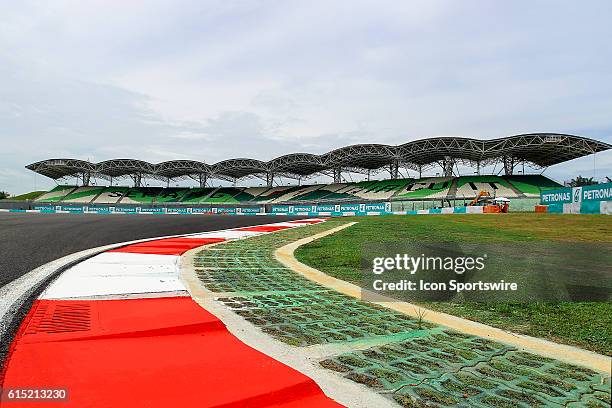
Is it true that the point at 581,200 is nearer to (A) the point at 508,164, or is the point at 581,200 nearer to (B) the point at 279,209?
(A) the point at 508,164

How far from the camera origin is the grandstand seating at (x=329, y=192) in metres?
55.1

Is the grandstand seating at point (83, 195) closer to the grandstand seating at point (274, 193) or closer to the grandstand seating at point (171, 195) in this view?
the grandstand seating at point (171, 195)

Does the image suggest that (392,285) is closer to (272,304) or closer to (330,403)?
Result: (272,304)

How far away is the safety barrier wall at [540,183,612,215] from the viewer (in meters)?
25.0

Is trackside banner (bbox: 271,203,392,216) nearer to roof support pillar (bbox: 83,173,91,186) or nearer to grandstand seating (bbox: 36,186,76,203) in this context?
roof support pillar (bbox: 83,173,91,186)

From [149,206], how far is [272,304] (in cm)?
6202

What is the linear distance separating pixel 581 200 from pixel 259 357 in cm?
3291

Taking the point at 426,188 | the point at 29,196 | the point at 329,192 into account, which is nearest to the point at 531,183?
the point at 426,188

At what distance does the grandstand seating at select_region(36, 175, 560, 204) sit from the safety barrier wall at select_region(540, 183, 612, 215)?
739 inches

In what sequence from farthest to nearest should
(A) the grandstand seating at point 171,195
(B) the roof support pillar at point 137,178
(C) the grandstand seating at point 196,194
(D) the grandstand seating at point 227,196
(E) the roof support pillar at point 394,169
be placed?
1. (B) the roof support pillar at point 137,178
2. (A) the grandstand seating at point 171,195
3. (C) the grandstand seating at point 196,194
4. (D) the grandstand seating at point 227,196
5. (E) the roof support pillar at point 394,169

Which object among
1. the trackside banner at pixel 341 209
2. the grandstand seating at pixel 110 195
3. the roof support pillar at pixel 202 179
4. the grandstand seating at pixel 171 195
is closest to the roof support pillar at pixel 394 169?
the trackside banner at pixel 341 209

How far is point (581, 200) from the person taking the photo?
27922 mm

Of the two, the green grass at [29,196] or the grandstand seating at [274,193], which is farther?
the green grass at [29,196]

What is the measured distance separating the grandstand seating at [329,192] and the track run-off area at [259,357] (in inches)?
2033
